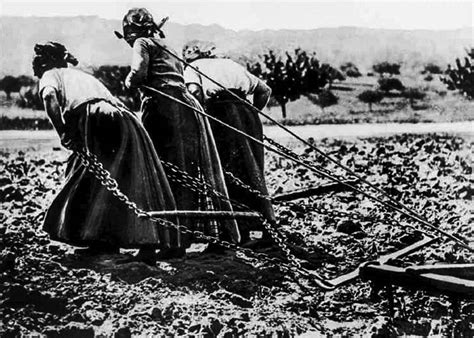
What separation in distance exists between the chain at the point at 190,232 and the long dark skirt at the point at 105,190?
0.03m

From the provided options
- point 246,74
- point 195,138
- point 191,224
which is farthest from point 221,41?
point 191,224

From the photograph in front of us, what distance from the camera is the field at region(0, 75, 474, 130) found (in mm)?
5123

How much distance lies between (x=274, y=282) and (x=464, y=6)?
8.24 ft

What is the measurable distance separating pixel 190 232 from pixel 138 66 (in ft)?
3.69

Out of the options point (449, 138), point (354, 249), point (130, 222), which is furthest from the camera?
point (449, 138)

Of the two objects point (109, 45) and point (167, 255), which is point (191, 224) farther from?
point (109, 45)

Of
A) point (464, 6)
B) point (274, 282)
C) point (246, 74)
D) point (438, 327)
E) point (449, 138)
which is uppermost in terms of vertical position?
point (464, 6)

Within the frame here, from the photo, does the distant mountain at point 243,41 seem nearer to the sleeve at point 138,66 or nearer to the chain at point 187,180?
the sleeve at point 138,66

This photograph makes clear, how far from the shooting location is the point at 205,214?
4.71 m

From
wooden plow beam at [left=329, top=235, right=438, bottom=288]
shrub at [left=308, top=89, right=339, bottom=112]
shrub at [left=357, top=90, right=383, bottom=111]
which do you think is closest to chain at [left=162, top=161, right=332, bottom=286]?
wooden plow beam at [left=329, top=235, right=438, bottom=288]

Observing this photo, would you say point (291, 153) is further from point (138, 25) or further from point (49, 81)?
point (49, 81)

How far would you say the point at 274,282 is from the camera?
469cm

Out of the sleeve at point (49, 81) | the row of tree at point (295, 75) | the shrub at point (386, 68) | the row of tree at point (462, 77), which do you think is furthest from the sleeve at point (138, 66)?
the row of tree at point (462, 77)

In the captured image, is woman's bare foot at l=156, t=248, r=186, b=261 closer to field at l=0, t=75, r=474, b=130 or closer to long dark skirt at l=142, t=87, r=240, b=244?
long dark skirt at l=142, t=87, r=240, b=244
